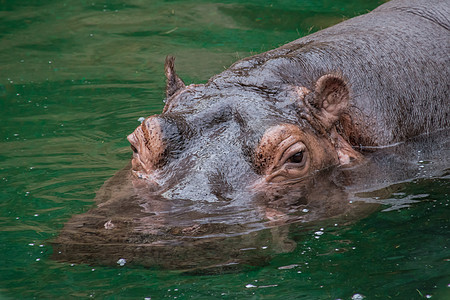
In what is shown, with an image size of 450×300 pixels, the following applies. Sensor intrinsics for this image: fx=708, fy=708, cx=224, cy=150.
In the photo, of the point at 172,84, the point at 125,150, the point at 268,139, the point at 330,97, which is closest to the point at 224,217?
the point at 268,139

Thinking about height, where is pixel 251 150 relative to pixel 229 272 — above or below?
above

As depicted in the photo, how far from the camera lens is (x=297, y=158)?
5.55 m

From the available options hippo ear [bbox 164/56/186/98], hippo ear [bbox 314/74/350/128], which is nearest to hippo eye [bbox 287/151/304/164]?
hippo ear [bbox 314/74/350/128]

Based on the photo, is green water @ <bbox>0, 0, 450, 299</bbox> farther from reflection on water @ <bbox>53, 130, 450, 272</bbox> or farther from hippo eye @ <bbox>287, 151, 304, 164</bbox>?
hippo eye @ <bbox>287, 151, 304, 164</bbox>

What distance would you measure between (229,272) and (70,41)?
8.47m

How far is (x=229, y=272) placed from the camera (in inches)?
175

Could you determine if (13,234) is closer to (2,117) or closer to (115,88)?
(2,117)

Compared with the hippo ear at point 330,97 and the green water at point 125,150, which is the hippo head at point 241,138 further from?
the green water at point 125,150

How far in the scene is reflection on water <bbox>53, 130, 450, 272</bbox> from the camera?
445cm

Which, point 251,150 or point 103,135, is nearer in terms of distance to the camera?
point 251,150

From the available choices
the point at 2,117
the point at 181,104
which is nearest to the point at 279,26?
the point at 2,117

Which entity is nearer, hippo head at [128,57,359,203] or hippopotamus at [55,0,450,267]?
hippopotamus at [55,0,450,267]

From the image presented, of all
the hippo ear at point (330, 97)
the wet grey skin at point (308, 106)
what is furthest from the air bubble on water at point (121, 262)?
the hippo ear at point (330, 97)

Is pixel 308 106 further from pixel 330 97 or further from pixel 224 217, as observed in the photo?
pixel 224 217
